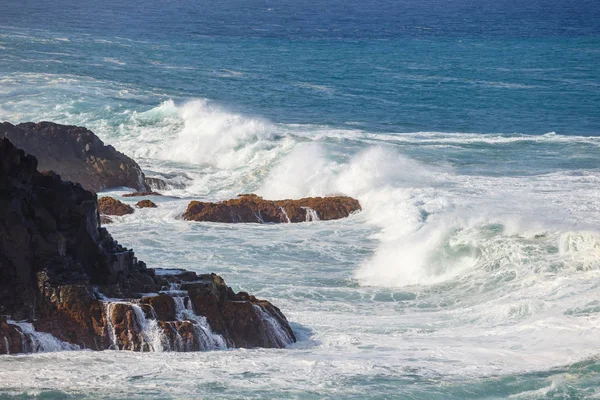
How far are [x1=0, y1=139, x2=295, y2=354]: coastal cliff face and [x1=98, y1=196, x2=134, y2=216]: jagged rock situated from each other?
12260 mm

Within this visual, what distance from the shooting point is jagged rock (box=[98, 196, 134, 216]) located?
1206 inches

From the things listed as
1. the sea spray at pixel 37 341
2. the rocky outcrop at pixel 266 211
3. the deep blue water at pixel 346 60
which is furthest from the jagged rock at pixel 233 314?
the deep blue water at pixel 346 60

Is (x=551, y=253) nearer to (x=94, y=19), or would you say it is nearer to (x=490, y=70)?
(x=490, y=70)

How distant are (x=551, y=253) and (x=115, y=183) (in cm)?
1545

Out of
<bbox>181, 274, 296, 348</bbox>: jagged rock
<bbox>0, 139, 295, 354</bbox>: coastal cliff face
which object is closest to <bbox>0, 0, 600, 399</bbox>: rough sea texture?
<bbox>0, 139, 295, 354</bbox>: coastal cliff face

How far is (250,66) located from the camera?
66750 mm

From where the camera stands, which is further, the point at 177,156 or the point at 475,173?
the point at 177,156

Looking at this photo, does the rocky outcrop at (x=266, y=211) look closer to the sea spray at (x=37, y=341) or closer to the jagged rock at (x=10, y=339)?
the sea spray at (x=37, y=341)

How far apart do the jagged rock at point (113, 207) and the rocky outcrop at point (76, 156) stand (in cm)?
305

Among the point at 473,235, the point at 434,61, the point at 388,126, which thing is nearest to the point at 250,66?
the point at 434,61

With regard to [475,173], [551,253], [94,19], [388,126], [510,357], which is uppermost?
[94,19]

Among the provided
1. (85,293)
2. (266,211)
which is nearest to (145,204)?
(266,211)

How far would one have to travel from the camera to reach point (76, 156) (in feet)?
114

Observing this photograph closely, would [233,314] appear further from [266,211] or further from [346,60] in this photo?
[346,60]
